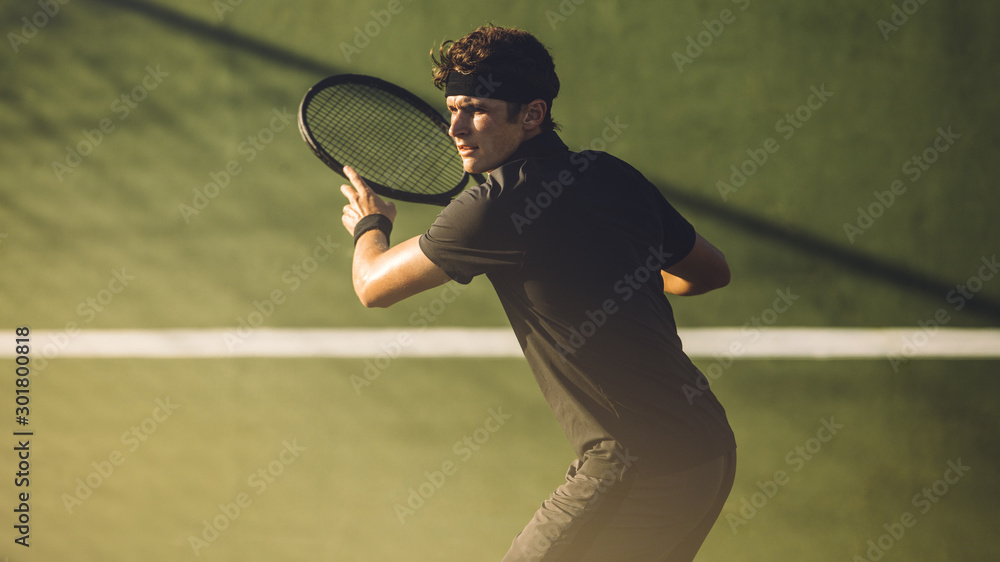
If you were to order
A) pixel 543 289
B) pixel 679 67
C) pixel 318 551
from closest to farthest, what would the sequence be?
pixel 543 289 → pixel 679 67 → pixel 318 551

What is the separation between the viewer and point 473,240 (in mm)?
1402

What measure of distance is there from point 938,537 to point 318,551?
247 centimetres

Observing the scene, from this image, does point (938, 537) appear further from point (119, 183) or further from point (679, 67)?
point (119, 183)

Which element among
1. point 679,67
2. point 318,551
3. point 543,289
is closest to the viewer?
point 543,289

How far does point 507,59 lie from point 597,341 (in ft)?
2.23

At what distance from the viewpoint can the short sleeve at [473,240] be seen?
1.39m

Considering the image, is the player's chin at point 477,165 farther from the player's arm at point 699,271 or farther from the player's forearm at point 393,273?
the player's arm at point 699,271

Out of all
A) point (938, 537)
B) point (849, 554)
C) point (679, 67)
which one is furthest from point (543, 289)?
point (938, 537)

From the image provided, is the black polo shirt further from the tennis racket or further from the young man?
the tennis racket

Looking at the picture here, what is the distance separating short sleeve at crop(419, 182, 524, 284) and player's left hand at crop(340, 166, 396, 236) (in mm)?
351

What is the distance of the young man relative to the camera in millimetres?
1384

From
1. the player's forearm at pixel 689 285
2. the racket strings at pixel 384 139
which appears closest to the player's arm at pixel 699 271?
the player's forearm at pixel 689 285

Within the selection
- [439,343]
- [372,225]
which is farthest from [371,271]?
[439,343]

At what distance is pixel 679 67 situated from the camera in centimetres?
264
